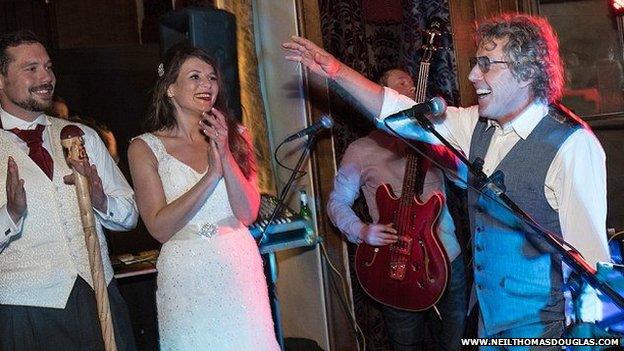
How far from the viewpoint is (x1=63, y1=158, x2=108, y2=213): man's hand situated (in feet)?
9.44

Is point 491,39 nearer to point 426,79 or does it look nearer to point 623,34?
point 426,79

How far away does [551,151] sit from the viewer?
275 cm

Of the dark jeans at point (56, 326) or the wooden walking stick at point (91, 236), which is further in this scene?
the dark jeans at point (56, 326)

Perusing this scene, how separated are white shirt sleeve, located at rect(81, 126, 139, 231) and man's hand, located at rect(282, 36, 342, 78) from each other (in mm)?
995

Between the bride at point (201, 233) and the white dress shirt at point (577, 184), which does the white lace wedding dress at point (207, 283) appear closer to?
the bride at point (201, 233)

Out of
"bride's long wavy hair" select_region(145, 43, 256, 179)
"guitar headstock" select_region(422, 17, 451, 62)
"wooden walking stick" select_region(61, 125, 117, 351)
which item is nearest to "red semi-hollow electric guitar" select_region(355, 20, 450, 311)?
"guitar headstock" select_region(422, 17, 451, 62)

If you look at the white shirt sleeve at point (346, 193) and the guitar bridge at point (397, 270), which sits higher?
the white shirt sleeve at point (346, 193)

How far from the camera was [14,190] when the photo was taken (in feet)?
10.2

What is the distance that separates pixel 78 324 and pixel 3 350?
12.4 inches

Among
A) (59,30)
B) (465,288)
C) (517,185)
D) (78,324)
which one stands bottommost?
(465,288)

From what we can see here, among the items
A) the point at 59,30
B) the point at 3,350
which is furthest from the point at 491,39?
the point at 59,30

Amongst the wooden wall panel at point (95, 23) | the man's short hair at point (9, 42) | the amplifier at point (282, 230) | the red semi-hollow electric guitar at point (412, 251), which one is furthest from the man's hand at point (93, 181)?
the wooden wall panel at point (95, 23)

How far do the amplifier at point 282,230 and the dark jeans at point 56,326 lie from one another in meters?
0.95

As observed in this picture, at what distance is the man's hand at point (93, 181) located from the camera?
2877 mm
